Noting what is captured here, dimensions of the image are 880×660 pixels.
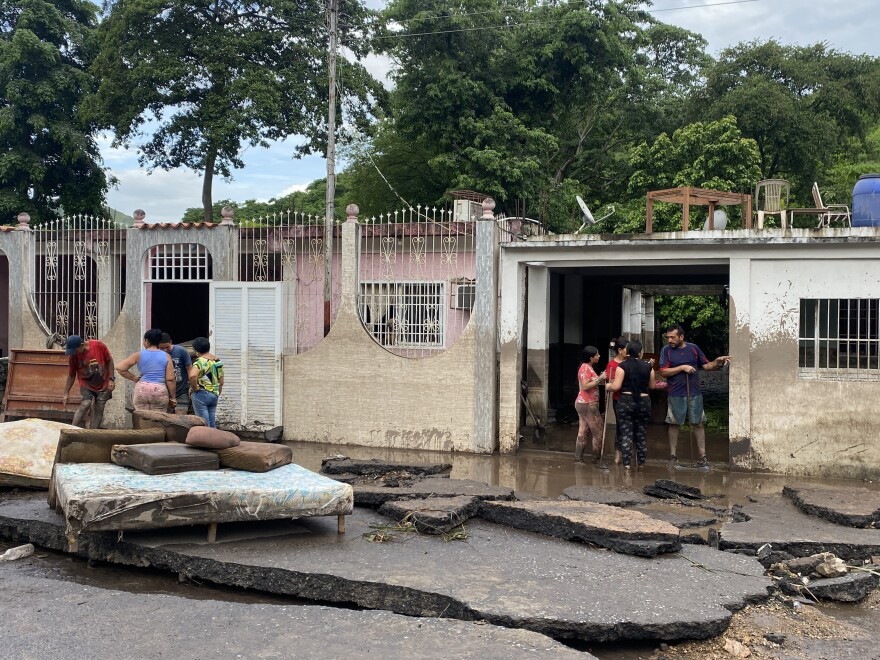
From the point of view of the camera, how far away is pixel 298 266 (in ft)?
41.3

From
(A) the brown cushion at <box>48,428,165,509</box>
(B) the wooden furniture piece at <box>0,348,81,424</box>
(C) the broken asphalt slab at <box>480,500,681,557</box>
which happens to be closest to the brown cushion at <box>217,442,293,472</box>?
(A) the brown cushion at <box>48,428,165,509</box>

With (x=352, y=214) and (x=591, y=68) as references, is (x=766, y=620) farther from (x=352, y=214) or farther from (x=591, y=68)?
(x=591, y=68)

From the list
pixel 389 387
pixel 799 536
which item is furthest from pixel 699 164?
pixel 799 536

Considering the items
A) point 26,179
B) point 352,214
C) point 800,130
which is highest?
point 800,130

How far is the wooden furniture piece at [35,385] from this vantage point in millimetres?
12219

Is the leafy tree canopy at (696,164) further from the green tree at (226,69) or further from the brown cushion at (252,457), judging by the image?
the brown cushion at (252,457)

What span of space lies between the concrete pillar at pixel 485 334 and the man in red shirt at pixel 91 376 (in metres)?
4.94

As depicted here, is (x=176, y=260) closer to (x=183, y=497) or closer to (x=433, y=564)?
(x=183, y=497)

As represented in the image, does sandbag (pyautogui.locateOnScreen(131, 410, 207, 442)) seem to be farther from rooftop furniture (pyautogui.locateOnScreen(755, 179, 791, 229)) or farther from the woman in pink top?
rooftop furniture (pyautogui.locateOnScreen(755, 179, 791, 229))

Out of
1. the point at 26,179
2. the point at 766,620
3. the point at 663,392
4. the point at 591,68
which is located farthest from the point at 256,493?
the point at 26,179

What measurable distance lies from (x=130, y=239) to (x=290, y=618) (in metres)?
9.62

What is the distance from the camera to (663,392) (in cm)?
1555

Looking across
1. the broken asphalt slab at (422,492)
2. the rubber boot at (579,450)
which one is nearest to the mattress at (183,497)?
the broken asphalt slab at (422,492)

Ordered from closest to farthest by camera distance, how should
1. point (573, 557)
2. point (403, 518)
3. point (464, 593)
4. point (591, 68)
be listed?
1. point (464, 593)
2. point (573, 557)
3. point (403, 518)
4. point (591, 68)
